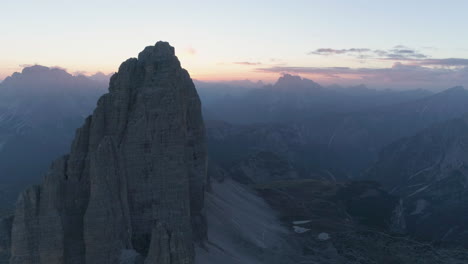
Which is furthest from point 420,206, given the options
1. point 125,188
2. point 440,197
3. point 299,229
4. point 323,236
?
point 125,188

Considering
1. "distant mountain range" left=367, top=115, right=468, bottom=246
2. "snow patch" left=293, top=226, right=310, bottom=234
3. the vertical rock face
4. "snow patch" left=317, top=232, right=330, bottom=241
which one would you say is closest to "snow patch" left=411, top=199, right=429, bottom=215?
"distant mountain range" left=367, top=115, right=468, bottom=246

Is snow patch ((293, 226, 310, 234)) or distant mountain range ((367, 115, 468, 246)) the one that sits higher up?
snow patch ((293, 226, 310, 234))

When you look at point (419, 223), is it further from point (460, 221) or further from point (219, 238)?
point (219, 238)

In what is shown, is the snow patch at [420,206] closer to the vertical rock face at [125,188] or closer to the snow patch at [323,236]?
the snow patch at [323,236]

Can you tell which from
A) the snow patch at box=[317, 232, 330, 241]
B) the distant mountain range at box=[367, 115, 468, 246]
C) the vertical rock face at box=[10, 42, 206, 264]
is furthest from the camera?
the distant mountain range at box=[367, 115, 468, 246]

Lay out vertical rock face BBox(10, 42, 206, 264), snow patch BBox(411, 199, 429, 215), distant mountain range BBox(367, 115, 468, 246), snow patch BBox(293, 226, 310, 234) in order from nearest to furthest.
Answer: vertical rock face BBox(10, 42, 206, 264), snow patch BBox(293, 226, 310, 234), distant mountain range BBox(367, 115, 468, 246), snow patch BBox(411, 199, 429, 215)

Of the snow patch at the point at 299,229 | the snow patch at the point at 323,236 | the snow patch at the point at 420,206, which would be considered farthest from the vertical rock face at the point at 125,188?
the snow patch at the point at 420,206

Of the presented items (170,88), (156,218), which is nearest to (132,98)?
(170,88)

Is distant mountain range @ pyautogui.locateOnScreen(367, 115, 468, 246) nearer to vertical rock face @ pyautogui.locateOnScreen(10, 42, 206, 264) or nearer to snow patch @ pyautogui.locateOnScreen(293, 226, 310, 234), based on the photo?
snow patch @ pyautogui.locateOnScreen(293, 226, 310, 234)
